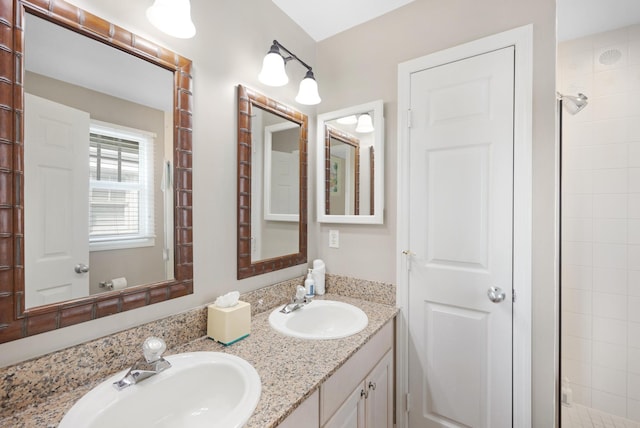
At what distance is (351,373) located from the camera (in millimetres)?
1103

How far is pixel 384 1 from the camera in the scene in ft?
4.99

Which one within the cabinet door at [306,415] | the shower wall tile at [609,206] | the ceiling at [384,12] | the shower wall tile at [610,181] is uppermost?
the ceiling at [384,12]

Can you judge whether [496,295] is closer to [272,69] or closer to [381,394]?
[381,394]

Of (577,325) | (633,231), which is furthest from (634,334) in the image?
(633,231)

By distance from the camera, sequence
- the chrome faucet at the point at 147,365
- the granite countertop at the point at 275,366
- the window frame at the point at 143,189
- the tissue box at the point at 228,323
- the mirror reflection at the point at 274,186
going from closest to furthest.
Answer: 1. the granite countertop at the point at 275,366
2. the chrome faucet at the point at 147,365
3. the window frame at the point at 143,189
4. the tissue box at the point at 228,323
5. the mirror reflection at the point at 274,186

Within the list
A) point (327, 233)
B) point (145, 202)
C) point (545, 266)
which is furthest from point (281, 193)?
point (545, 266)

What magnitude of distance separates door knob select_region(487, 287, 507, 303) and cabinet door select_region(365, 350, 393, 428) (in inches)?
22.4

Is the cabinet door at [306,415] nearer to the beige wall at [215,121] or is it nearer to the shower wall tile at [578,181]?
the beige wall at [215,121]

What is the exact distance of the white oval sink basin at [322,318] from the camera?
138 centimetres

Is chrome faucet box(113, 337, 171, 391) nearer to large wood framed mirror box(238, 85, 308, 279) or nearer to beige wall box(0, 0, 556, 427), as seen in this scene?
beige wall box(0, 0, 556, 427)

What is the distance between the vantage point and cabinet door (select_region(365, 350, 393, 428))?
125 cm

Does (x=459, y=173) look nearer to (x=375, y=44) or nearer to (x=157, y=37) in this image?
(x=375, y=44)

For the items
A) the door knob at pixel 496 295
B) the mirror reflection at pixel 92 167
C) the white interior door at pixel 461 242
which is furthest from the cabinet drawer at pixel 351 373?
the mirror reflection at pixel 92 167

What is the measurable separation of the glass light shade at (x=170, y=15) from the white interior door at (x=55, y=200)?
0.38 m
